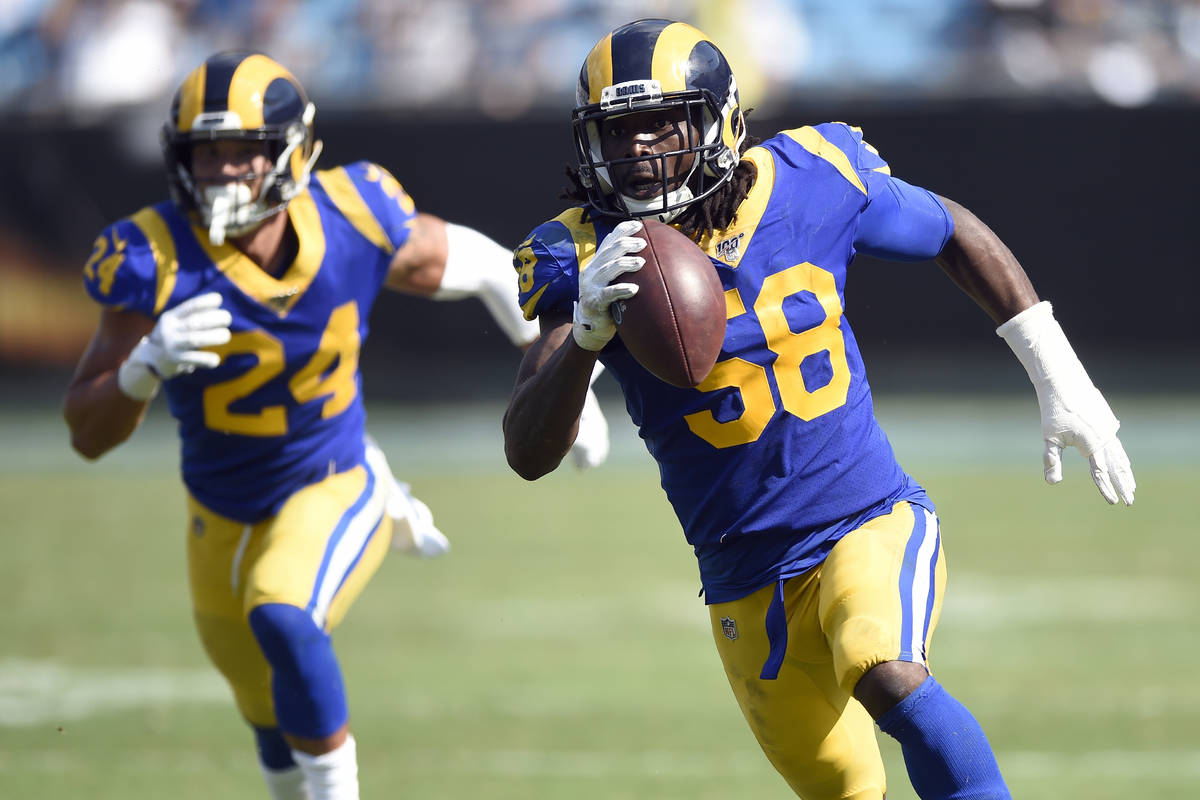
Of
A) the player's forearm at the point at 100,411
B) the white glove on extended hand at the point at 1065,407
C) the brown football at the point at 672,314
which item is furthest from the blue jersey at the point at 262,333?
the white glove on extended hand at the point at 1065,407

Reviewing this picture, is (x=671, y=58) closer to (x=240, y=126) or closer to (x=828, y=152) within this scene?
(x=828, y=152)

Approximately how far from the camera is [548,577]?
7.58 metres

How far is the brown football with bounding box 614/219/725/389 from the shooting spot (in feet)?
8.58

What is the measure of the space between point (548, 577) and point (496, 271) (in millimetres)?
3484

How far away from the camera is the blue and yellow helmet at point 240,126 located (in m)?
3.92

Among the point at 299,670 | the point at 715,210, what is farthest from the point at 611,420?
the point at 715,210

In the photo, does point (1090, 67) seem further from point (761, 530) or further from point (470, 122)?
point (761, 530)

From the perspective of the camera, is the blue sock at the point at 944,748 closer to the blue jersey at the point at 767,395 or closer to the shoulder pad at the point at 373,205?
the blue jersey at the point at 767,395

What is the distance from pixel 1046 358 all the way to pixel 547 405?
1105 millimetres

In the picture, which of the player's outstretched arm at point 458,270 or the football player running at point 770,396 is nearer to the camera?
the football player running at point 770,396

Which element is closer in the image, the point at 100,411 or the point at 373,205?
the point at 100,411

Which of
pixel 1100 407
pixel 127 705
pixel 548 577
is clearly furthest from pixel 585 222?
pixel 548 577

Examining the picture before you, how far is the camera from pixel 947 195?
1245 cm

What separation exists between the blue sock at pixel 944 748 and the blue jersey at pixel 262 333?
1.98m
